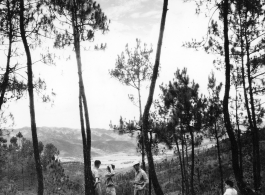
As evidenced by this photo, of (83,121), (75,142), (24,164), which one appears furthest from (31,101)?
(75,142)

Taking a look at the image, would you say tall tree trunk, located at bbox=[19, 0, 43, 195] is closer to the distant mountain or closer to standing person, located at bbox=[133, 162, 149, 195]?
standing person, located at bbox=[133, 162, 149, 195]

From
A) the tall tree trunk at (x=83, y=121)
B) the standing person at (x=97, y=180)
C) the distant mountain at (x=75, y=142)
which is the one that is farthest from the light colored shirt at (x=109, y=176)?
the distant mountain at (x=75, y=142)

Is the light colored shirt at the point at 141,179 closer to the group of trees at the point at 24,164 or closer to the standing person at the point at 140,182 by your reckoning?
the standing person at the point at 140,182

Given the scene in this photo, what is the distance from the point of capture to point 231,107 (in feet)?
50.9

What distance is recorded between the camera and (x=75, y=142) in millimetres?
157250

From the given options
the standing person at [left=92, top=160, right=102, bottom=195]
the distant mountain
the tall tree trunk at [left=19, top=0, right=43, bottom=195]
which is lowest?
the distant mountain

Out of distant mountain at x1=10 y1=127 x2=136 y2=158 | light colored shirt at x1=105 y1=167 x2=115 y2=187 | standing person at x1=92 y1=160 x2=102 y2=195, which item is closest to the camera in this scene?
standing person at x1=92 y1=160 x2=102 y2=195

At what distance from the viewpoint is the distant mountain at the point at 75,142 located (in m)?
138

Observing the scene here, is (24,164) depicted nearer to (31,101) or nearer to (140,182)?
(31,101)

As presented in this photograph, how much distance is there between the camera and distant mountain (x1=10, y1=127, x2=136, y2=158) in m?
138

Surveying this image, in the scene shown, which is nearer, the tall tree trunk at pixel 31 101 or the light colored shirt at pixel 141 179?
the light colored shirt at pixel 141 179

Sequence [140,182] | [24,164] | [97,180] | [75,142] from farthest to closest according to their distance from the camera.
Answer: [75,142]
[24,164]
[97,180]
[140,182]

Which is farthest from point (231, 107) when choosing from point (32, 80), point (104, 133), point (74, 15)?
point (104, 133)

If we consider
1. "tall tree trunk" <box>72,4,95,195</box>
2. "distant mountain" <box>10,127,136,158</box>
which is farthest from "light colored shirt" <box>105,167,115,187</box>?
"distant mountain" <box>10,127,136,158</box>
